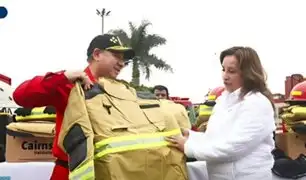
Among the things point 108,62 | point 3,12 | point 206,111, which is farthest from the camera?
point 206,111

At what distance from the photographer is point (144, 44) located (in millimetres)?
34688

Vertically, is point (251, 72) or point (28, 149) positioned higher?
point (251, 72)

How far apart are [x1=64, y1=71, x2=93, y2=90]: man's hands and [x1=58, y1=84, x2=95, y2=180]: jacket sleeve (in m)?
0.05

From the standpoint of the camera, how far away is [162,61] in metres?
33.8

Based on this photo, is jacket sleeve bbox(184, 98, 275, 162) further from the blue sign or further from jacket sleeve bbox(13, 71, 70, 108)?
the blue sign

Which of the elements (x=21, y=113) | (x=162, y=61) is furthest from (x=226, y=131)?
(x=162, y=61)

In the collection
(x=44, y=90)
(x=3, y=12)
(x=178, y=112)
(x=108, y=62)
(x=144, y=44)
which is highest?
(x=3, y=12)

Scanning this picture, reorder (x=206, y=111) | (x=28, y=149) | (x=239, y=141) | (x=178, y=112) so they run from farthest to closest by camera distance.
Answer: (x=206, y=111) → (x=28, y=149) → (x=178, y=112) → (x=239, y=141)

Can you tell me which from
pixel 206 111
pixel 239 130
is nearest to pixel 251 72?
pixel 239 130

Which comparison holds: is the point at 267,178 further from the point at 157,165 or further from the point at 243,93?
the point at 157,165

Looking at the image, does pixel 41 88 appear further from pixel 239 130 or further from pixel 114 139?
pixel 239 130

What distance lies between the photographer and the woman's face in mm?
3111

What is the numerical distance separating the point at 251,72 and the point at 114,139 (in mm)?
872

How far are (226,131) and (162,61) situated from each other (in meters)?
30.9
